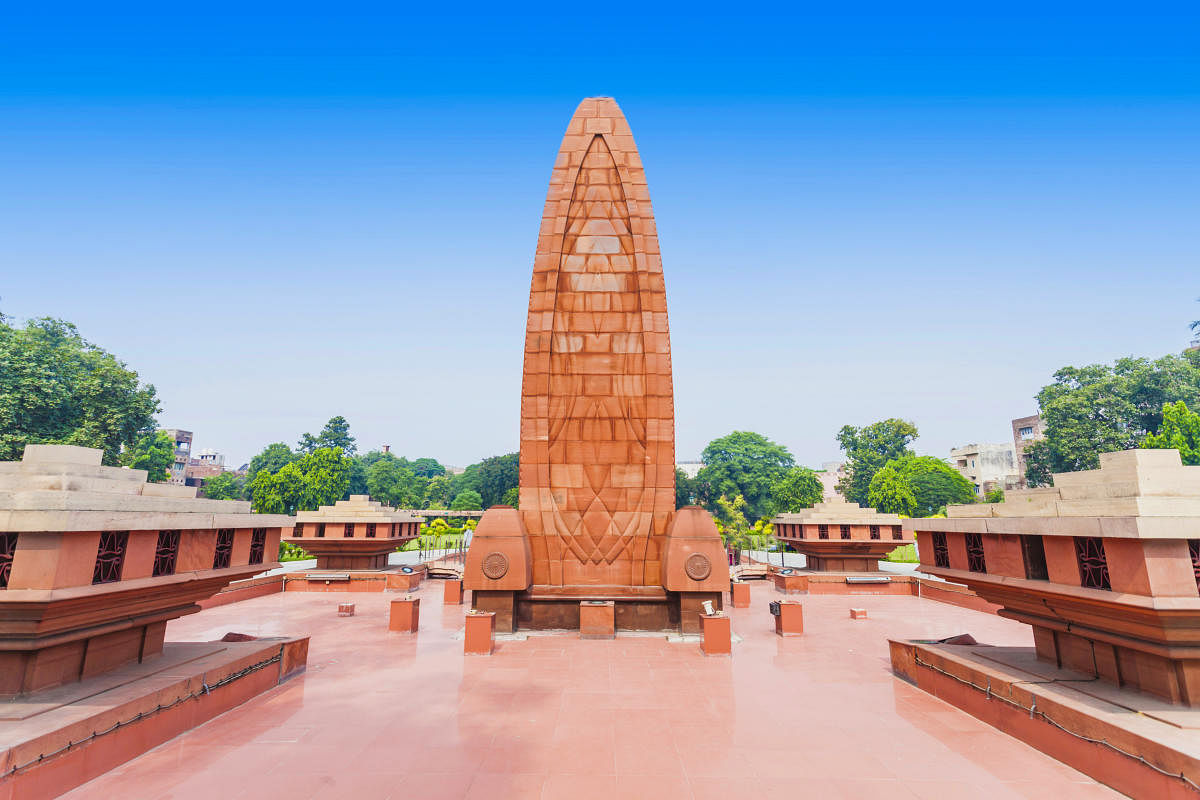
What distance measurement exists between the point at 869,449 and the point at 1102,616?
67.6 m

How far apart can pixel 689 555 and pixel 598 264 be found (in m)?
9.15

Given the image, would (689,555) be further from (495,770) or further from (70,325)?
(70,325)

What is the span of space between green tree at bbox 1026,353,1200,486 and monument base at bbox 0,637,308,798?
56590 mm

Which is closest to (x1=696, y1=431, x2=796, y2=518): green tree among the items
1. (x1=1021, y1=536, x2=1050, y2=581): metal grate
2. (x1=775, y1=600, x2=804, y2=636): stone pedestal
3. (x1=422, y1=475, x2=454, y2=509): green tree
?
(x1=422, y1=475, x2=454, y2=509): green tree

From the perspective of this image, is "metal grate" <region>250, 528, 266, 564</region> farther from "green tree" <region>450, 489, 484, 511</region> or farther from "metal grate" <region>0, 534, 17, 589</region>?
"green tree" <region>450, 489, 484, 511</region>

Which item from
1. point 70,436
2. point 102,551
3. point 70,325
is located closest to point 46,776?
point 102,551

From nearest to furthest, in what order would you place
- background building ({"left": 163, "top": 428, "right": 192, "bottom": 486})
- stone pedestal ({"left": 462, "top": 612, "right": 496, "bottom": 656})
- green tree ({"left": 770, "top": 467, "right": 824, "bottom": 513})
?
stone pedestal ({"left": 462, "top": 612, "right": 496, "bottom": 656}) < green tree ({"left": 770, "top": 467, "right": 824, "bottom": 513}) < background building ({"left": 163, "top": 428, "right": 192, "bottom": 486})

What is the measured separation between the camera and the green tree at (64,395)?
31875 millimetres

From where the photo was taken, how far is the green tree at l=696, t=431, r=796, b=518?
7350 cm

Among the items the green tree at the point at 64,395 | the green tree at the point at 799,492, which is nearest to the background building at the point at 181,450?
the green tree at the point at 64,395

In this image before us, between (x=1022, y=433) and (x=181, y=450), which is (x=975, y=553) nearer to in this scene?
(x=1022, y=433)

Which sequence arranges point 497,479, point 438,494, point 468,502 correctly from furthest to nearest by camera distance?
point 438,494, point 497,479, point 468,502

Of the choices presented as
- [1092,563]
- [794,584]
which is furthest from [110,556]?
[794,584]

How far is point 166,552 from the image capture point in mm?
8344
